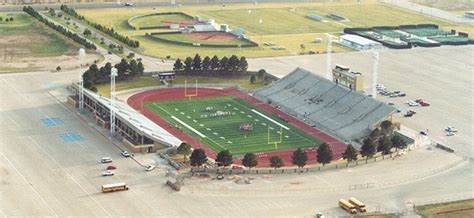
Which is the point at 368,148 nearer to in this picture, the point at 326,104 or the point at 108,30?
the point at 326,104

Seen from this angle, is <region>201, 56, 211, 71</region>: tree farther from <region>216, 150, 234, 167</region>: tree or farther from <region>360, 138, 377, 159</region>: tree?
<region>216, 150, 234, 167</region>: tree

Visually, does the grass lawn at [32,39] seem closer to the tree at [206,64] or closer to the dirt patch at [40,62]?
the dirt patch at [40,62]

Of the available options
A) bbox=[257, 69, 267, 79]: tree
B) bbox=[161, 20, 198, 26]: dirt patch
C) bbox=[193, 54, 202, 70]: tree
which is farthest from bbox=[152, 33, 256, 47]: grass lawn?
bbox=[257, 69, 267, 79]: tree

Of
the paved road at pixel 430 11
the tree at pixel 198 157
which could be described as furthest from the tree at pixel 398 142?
the paved road at pixel 430 11

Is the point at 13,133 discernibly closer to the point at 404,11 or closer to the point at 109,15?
the point at 109,15

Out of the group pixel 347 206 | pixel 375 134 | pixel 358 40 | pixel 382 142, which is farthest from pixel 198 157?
pixel 358 40
